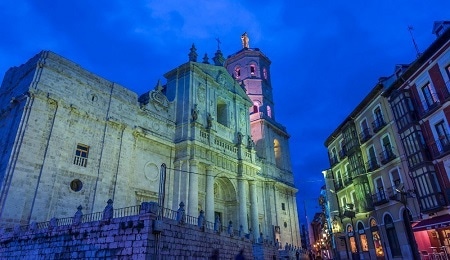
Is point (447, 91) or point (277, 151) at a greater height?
point (277, 151)

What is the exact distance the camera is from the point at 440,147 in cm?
1565

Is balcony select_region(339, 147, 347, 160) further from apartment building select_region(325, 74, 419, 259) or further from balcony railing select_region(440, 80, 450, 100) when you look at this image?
balcony railing select_region(440, 80, 450, 100)

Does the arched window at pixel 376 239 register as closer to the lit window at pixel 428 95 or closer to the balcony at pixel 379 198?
the balcony at pixel 379 198

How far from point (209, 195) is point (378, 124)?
46.0 ft

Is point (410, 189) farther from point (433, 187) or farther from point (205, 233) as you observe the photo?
point (205, 233)

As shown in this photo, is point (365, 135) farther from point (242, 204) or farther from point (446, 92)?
point (242, 204)

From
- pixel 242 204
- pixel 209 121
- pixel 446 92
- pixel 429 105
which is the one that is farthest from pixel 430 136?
pixel 209 121

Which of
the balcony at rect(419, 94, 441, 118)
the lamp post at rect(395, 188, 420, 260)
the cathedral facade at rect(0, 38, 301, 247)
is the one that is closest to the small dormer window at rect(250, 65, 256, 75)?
the cathedral facade at rect(0, 38, 301, 247)

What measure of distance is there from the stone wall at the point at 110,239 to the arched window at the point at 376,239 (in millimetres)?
13497

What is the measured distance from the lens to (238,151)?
28000mm

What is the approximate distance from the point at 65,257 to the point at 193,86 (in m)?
17.4

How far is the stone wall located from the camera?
34.8ft

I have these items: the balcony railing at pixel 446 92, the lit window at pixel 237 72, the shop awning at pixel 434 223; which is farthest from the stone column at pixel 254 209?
the lit window at pixel 237 72

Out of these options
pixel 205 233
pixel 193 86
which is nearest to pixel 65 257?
pixel 205 233
